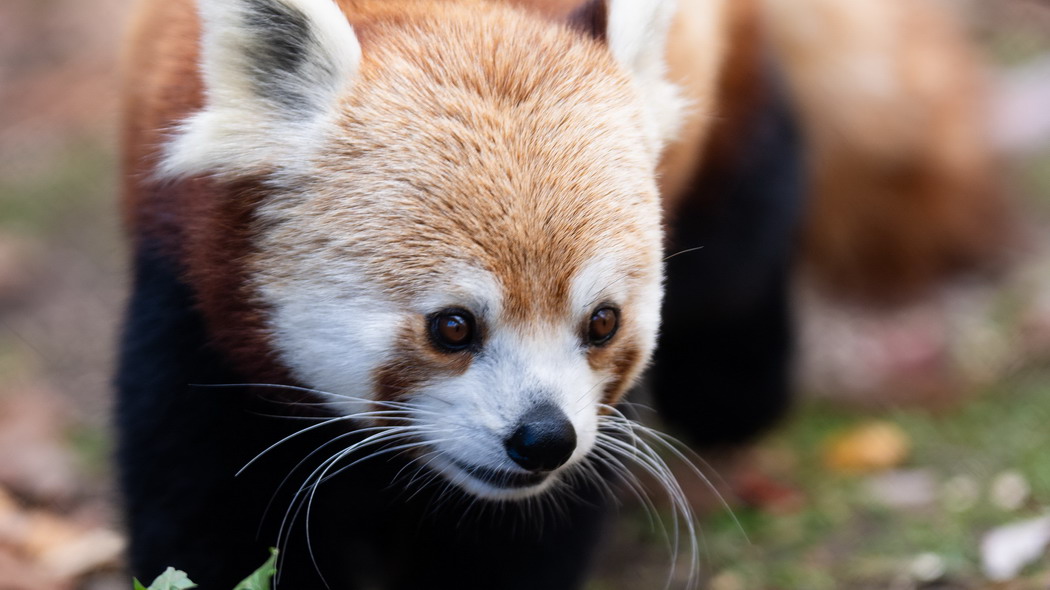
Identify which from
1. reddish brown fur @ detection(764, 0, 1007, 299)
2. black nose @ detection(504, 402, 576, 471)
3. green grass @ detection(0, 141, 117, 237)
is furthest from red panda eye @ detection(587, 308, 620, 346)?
green grass @ detection(0, 141, 117, 237)

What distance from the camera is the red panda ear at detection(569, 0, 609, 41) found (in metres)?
2.74

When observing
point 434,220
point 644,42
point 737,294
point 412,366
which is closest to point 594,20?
point 644,42

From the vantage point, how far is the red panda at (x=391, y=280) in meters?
2.42

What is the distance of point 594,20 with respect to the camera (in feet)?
9.07

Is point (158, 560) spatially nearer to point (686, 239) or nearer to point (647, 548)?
point (647, 548)

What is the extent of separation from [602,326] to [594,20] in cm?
74

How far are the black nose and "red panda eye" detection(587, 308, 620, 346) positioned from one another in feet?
0.73

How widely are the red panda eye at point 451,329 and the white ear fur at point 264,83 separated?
0.46 m

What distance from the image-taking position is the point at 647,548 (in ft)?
13.0

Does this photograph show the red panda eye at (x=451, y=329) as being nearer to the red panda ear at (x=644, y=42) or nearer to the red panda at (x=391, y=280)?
the red panda at (x=391, y=280)

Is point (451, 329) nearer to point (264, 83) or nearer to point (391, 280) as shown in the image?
point (391, 280)

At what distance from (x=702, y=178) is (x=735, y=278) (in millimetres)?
471

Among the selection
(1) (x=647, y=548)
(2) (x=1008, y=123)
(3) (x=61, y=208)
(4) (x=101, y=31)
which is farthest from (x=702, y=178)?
(4) (x=101, y=31)

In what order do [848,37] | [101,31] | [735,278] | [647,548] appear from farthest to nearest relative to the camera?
1. [101,31]
2. [848,37]
3. [735,278]
4. [647,548]
